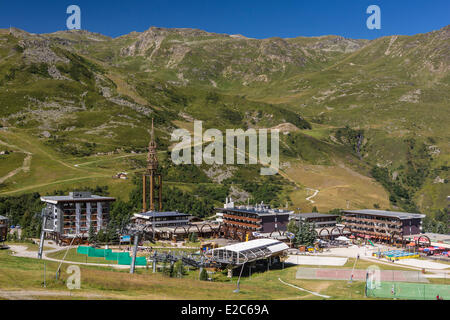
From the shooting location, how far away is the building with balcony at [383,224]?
467ft

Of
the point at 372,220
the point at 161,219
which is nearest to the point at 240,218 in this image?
the point at 161,219

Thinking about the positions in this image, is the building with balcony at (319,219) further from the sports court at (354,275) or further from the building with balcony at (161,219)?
the sports court at (354,275)

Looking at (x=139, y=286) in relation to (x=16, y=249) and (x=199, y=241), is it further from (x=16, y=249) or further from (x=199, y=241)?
(x=199, y=241)

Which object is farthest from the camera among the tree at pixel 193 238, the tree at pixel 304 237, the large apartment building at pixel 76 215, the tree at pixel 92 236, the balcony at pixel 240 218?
the balcony at pixel 240 218

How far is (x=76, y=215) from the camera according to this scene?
132 meters

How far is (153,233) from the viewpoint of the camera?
135 meters

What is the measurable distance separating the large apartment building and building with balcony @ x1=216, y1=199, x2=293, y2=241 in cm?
3761

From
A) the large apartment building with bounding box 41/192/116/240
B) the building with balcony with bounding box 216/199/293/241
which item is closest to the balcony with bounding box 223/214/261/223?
the building with balcony with bounding box 216/199/293/241

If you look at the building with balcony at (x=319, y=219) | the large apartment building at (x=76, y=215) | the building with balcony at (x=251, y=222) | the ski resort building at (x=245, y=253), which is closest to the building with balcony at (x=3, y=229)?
the large apartment building at (x=76, y=215)

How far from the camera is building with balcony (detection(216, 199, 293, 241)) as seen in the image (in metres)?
140

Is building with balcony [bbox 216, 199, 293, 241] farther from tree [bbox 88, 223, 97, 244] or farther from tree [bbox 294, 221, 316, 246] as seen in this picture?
tree [bbox 88, 223, 97, 244]

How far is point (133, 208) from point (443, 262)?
10019 cm

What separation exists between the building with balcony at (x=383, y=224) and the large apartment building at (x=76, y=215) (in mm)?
78183
